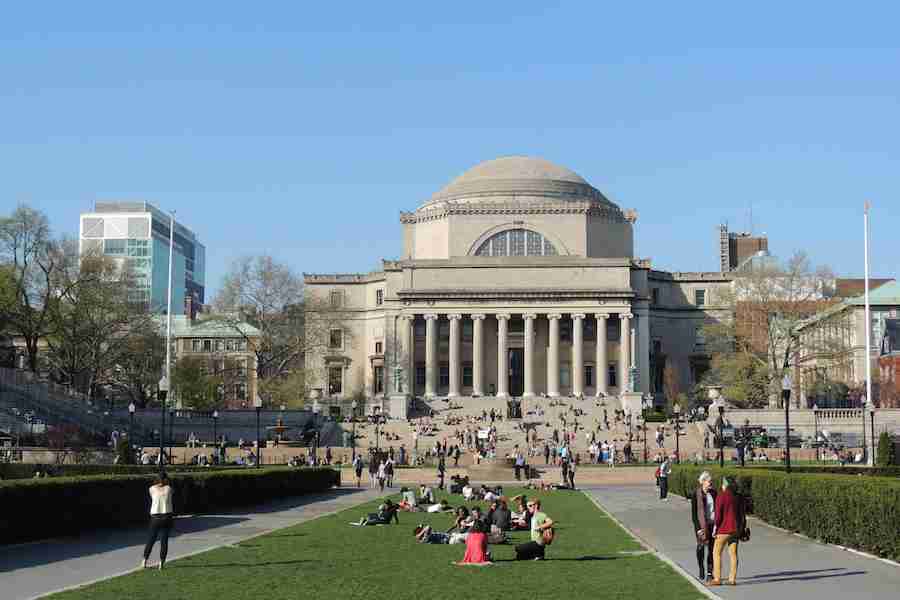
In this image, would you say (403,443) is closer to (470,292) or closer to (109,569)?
(470,292)

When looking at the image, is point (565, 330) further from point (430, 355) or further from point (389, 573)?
point (389, 573)

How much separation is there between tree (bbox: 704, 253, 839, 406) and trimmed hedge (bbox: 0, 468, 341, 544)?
195 ft

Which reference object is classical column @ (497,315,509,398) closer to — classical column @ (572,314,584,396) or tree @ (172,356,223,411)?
classical column @ (572,314,584,396)

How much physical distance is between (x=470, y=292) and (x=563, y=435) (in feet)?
89.9

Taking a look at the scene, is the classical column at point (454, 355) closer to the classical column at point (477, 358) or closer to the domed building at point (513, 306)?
the domed building at point (513, 306)

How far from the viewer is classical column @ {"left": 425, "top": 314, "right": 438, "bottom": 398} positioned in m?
115

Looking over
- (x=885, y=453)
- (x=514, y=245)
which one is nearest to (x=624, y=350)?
(x=514, y=245)

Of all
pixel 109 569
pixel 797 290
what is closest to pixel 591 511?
pixel 109 569

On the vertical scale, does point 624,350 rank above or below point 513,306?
below

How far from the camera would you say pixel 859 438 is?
291 feet

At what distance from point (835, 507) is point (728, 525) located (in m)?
6.99

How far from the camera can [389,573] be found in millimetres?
23281

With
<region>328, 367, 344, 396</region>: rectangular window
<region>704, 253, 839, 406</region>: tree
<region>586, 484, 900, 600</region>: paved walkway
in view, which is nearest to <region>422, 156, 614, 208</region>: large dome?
A: <region>328, 367, 344, 396</region>: rectangular window

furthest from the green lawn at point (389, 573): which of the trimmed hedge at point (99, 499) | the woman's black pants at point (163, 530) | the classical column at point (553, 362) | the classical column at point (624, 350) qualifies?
the classical column at point (624, 350)
